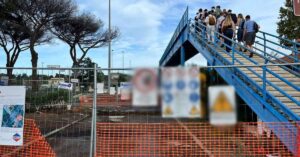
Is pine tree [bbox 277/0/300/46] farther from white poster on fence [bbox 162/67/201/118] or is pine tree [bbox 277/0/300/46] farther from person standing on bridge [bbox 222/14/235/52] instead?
white poster on fence [bbox 162/67/201/118]

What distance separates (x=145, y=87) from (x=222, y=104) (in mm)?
456

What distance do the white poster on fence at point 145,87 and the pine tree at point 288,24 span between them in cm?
4177

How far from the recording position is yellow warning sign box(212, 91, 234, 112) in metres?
1.88

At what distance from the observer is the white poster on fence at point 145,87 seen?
193 centimetres

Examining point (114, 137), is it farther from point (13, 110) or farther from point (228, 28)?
point (228, 28)

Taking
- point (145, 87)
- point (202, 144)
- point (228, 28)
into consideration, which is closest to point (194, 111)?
point (145, 87)

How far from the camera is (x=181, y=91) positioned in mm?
1959

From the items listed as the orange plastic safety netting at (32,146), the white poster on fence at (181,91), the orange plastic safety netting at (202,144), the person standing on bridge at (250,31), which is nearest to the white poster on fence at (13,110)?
the orange plastic safety netting at (32,146)

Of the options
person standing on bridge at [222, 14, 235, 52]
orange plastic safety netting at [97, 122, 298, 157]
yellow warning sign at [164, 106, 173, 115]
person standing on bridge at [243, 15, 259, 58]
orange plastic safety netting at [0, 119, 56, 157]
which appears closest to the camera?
yellow warning sign at [164, 106, 173, 115]

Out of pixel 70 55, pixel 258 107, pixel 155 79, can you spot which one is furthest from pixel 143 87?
pixel 70 55

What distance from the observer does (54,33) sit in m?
34.8

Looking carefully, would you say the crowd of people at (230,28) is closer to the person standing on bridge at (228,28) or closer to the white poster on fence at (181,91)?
the person standing on bridge at (228,28)

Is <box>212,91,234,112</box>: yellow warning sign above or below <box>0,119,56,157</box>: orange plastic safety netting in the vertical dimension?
above

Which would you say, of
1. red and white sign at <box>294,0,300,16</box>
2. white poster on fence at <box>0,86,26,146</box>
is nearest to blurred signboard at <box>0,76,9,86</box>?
white poster on fence at <box>0,86,26,146</box>
